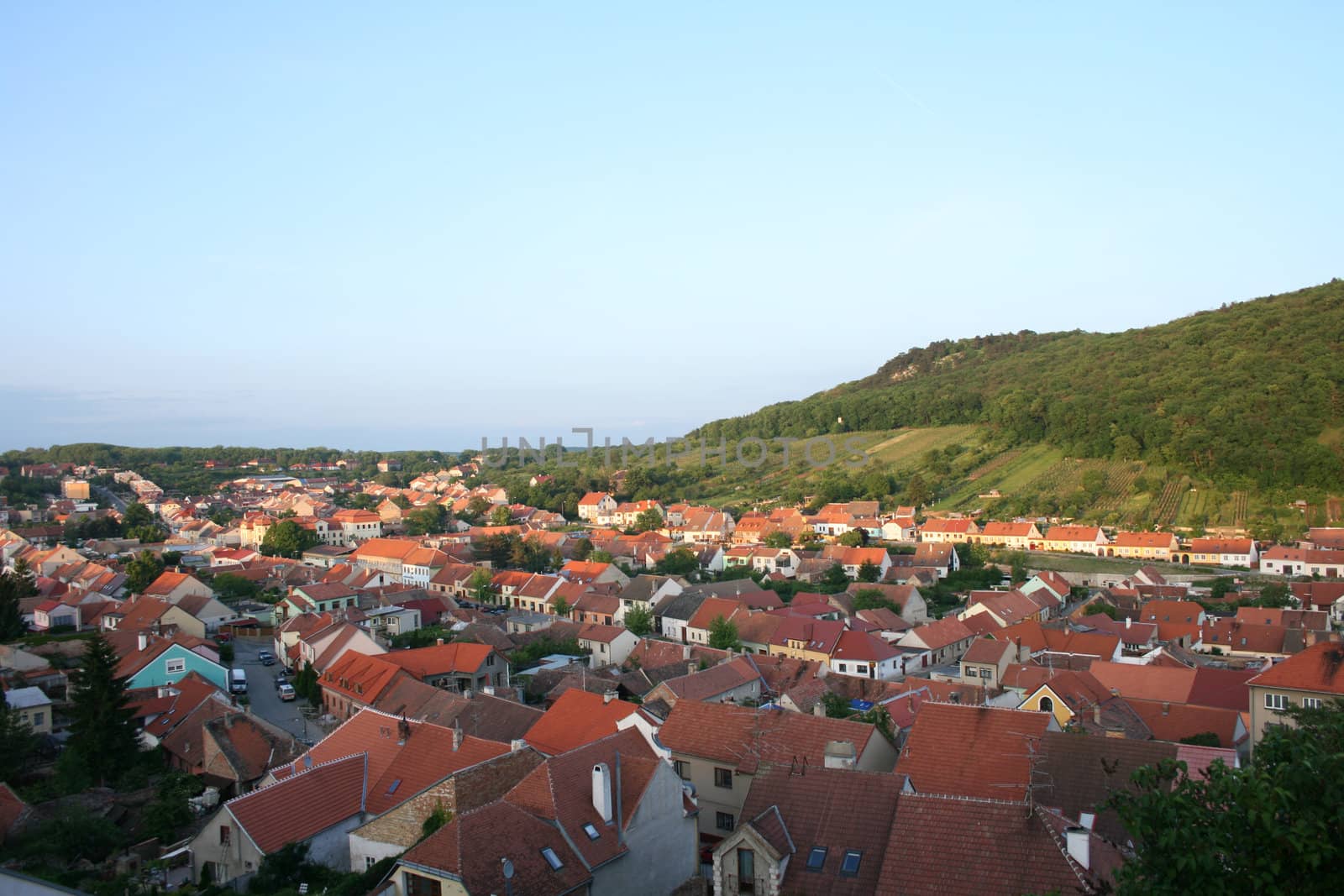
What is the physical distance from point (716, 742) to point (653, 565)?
119 ft

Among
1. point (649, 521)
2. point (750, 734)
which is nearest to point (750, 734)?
point (750, 734)

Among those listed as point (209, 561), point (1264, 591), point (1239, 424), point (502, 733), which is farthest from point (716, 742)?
point (1239, 424)

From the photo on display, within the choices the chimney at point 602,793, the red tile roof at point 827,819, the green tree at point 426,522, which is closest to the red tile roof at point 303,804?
the chimney at point 602,793

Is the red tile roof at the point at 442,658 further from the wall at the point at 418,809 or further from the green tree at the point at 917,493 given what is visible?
the green tree at the point at 917,493

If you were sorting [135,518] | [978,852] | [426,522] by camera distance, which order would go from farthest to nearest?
[426,522] → [135,518] → [978,852]

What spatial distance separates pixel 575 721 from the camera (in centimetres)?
1738

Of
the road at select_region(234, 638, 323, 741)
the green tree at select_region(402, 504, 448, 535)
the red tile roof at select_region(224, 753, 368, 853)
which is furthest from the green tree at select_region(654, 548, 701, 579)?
the red tile roof at select_region(224, 753, 368, 853)

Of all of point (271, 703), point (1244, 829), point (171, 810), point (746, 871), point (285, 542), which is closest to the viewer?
point (1244, 829)

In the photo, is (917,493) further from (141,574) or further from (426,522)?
(141,574)

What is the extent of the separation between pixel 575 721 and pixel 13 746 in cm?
1201

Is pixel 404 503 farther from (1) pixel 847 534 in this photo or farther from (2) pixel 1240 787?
(2) pixel 1240 787

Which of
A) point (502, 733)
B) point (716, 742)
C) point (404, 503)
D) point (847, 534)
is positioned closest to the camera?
point (716, 742)

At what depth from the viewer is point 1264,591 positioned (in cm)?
3759

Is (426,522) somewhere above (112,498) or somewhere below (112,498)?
below
